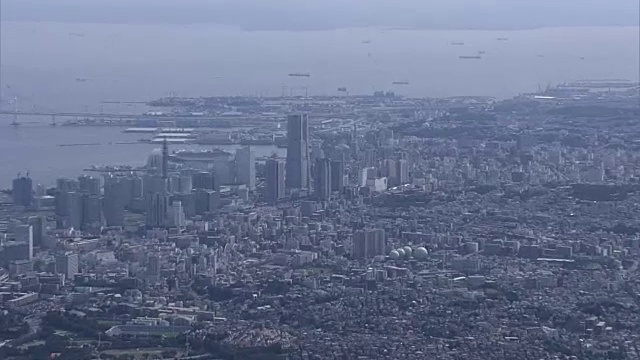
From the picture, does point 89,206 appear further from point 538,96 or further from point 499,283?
point 538,96

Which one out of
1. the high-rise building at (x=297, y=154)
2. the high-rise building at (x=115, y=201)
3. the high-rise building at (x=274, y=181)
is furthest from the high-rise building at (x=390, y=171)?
the high-rise building at (x=115, y=201)

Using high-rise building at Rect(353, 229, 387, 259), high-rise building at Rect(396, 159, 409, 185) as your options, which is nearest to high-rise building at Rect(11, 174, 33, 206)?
high-rise building at Rect(353, 229, 387, 259)

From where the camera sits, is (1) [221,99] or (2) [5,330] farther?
(1) [221,99]

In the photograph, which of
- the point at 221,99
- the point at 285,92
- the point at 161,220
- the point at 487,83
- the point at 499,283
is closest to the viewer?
the point at 499,283

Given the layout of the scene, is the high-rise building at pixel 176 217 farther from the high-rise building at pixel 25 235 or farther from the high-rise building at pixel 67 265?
the high-rise building at pixel 67 265

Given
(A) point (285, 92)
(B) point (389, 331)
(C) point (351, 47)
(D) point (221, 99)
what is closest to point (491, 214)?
(B) point (389, 331)

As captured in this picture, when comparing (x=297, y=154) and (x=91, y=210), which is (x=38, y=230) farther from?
(x=297, y=154)

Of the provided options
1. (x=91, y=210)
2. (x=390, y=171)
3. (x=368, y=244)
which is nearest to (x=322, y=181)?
(x=390, y=171)
